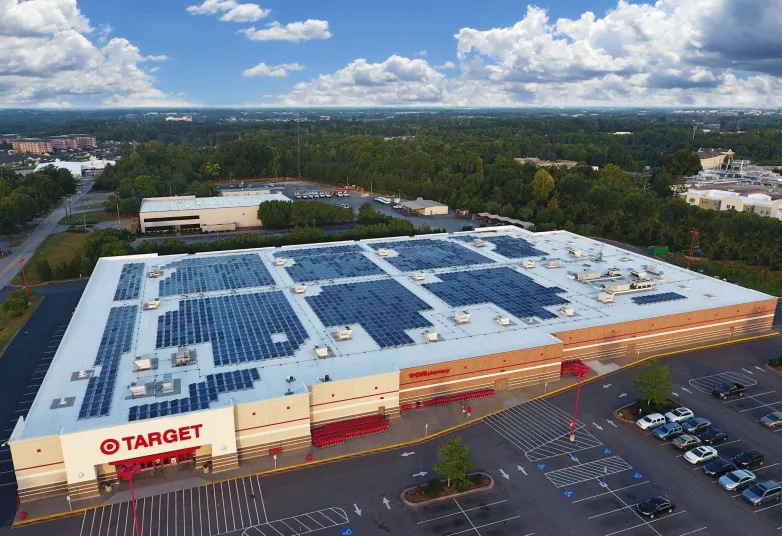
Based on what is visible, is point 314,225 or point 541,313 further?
point 314,225

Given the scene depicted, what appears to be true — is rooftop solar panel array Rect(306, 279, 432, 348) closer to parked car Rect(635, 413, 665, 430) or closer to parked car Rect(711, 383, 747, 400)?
parked car Rect(635, 413, 665, 430)

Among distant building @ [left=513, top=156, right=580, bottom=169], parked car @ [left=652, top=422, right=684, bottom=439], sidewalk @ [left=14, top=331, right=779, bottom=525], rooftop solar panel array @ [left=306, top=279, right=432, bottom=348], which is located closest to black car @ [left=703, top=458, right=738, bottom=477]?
parked car @ [left=652, top=422, right=684, bottom=439]

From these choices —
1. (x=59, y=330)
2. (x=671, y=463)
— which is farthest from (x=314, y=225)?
(x=671, y=463)

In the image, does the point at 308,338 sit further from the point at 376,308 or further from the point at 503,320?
the point at 503,320

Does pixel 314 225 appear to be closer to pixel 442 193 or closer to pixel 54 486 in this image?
pixel 442 193

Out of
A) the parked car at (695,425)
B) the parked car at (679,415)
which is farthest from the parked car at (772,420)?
the parked car at (679,415)

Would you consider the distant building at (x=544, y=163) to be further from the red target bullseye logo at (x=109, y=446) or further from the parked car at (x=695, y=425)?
the red target bullseye logo at (x=109, y=446)

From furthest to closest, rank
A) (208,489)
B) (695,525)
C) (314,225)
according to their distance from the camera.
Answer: (314,225) < (208,489) < (695,525)
